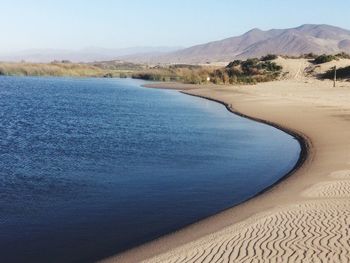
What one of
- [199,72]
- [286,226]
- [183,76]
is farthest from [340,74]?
[286,226]

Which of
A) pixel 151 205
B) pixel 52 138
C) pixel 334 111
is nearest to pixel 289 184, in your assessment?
pixel 151 205

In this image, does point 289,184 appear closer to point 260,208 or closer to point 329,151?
point 260,208

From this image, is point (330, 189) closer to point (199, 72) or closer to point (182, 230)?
point (182, 230)

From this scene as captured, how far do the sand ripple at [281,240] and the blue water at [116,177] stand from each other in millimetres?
1505

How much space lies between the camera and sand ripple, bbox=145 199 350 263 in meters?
9.55

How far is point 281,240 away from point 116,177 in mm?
7939

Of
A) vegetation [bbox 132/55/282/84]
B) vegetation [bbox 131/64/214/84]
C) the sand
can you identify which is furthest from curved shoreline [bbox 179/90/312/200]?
vegetation [bbox 131/64/214/84]

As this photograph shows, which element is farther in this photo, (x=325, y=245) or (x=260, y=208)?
(x=260, y=208)

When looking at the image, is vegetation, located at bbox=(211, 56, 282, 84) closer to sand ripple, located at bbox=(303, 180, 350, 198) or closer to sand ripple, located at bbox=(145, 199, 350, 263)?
sand ripple, located at bbox=(303, 180, 350, 198)

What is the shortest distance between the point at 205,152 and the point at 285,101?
25759 mm

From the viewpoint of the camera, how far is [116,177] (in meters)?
17.3

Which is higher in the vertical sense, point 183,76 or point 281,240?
point 281,240

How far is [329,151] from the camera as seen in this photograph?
70.7 feet

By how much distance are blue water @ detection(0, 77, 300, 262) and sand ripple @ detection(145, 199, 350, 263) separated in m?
1.50
